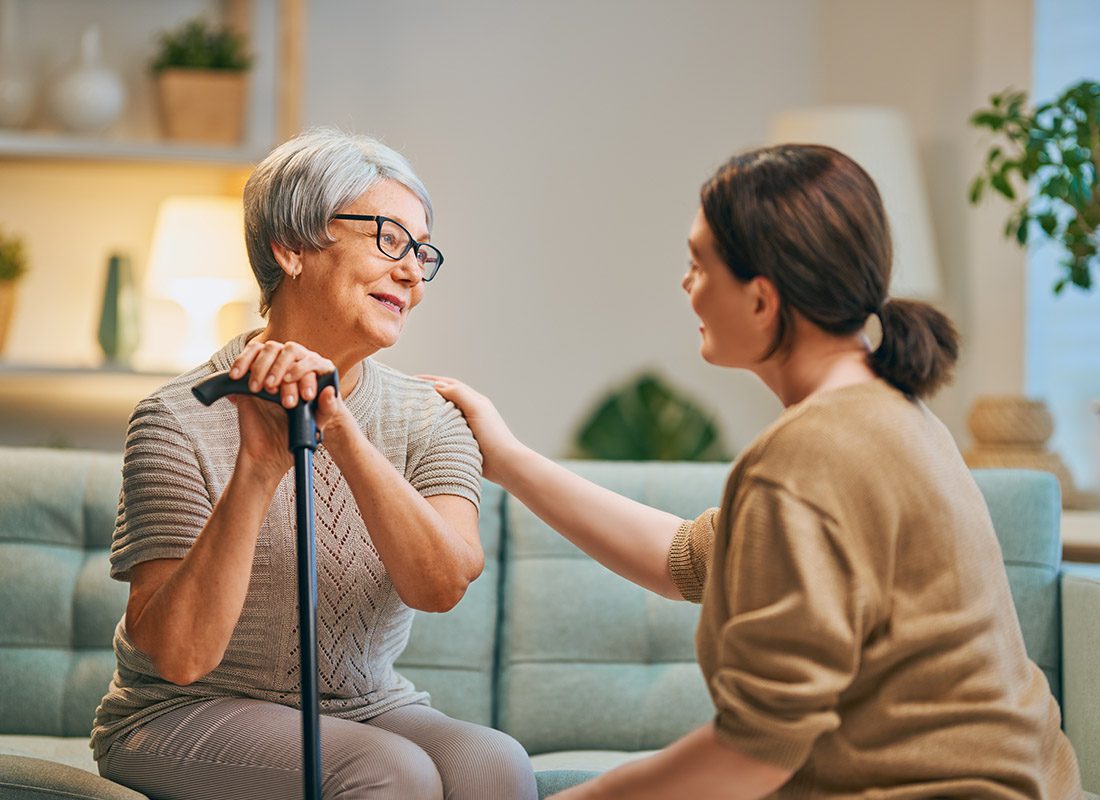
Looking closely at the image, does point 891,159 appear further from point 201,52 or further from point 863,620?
point 863,620

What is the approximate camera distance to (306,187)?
158 centimetres

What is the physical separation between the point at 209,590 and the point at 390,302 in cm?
43

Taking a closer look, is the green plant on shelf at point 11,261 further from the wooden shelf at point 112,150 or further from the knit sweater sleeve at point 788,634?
the knit sweater sleeve at point 788,634

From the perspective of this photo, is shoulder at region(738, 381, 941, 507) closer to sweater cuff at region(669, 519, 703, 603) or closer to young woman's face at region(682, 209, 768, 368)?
young woman's face at region(682, 209, 768, 368)

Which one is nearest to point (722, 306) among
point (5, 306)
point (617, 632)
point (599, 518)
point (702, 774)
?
point (702, 774)

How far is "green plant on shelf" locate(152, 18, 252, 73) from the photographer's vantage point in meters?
3.06

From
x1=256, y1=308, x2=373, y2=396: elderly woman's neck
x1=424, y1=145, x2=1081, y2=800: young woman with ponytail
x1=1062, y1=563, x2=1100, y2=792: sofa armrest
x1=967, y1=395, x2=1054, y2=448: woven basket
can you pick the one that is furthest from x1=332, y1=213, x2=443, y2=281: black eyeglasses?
x1=967, y1=395, x2=1054, y2=448: woven basket

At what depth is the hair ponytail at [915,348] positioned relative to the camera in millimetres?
1172

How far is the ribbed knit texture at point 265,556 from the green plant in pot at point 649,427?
184cm

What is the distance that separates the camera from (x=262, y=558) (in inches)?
61.0

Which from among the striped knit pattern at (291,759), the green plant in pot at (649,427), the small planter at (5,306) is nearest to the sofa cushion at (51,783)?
the striped knit pattern at (291,759)

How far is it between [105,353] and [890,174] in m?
1.86

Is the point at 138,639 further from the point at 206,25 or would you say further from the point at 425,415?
the point at 206,25

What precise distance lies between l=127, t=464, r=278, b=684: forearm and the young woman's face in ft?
1.61
